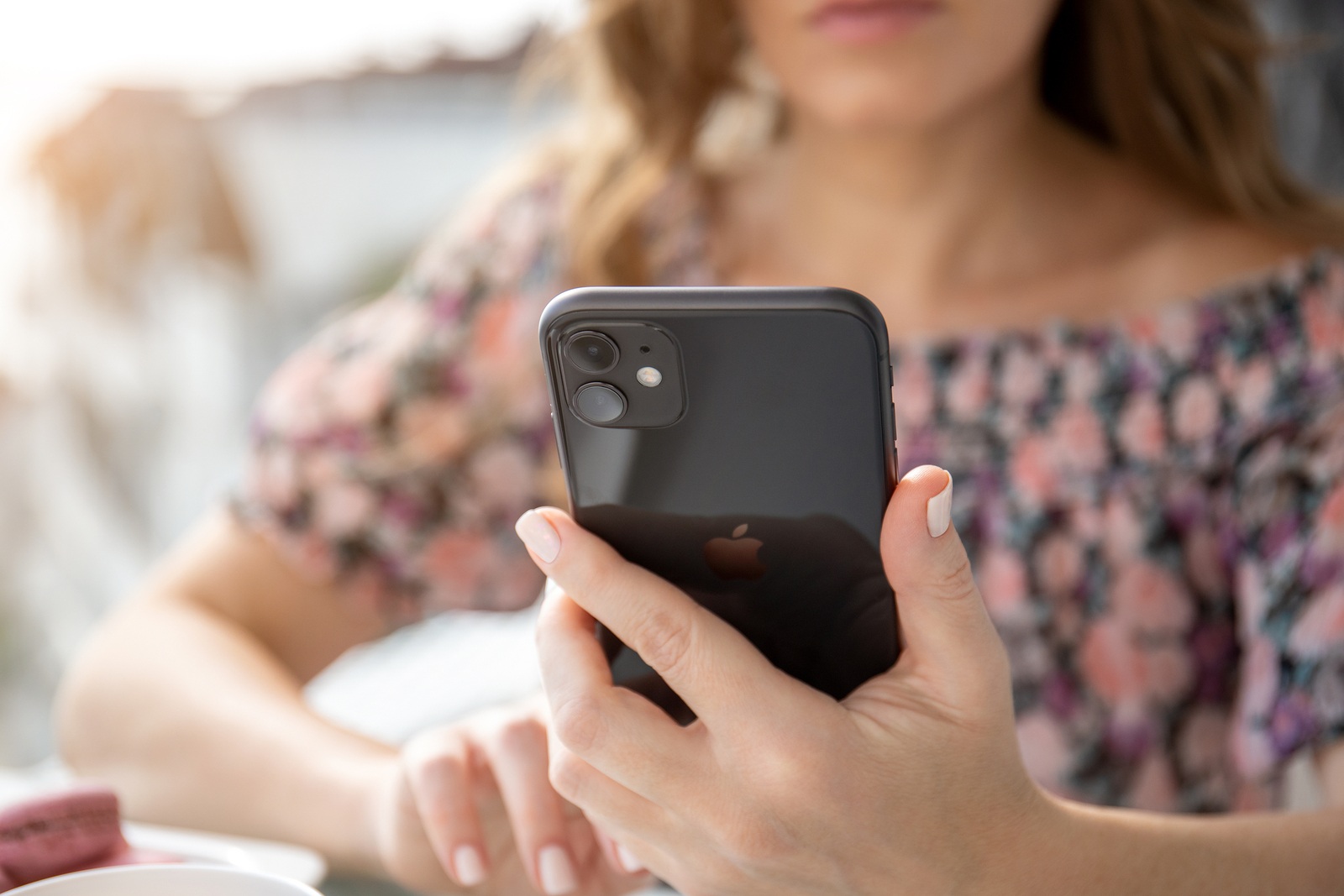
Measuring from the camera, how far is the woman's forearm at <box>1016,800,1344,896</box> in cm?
36

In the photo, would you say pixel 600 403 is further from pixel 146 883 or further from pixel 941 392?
pixel 941 392

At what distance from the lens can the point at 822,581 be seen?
0.36 metres

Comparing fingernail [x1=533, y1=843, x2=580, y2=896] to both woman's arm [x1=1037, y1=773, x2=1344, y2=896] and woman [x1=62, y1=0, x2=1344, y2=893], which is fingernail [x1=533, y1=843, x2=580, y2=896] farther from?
woman's arm [x1=1037, y1=773, x2=1344, y2=896]

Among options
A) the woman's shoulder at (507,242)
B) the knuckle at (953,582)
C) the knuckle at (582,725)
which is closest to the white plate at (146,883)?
the knuckle at (582,725)

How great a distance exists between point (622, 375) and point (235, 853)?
0.27m

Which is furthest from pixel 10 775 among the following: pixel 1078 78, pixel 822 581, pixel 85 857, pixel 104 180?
pixel 104 180

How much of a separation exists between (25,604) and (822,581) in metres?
1.35

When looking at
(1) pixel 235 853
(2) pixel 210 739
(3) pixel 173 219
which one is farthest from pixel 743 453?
(3) pixel 173 219

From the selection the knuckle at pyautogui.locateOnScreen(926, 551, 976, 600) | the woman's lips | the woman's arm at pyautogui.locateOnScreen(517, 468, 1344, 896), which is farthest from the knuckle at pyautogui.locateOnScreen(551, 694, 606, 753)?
the woman's lips

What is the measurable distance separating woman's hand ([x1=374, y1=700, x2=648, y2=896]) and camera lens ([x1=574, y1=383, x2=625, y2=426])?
16cm

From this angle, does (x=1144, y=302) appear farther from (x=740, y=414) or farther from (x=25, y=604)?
(x=25, y=604)

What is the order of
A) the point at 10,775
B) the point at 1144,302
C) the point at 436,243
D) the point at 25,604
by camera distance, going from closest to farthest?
the point at 10,775, the point at 1144,302, the point at 436,243, the point at 25,604

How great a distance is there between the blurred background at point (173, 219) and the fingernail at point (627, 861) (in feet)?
3.39

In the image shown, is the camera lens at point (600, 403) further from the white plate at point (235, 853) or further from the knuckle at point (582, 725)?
the white plate at point (235, 853)
